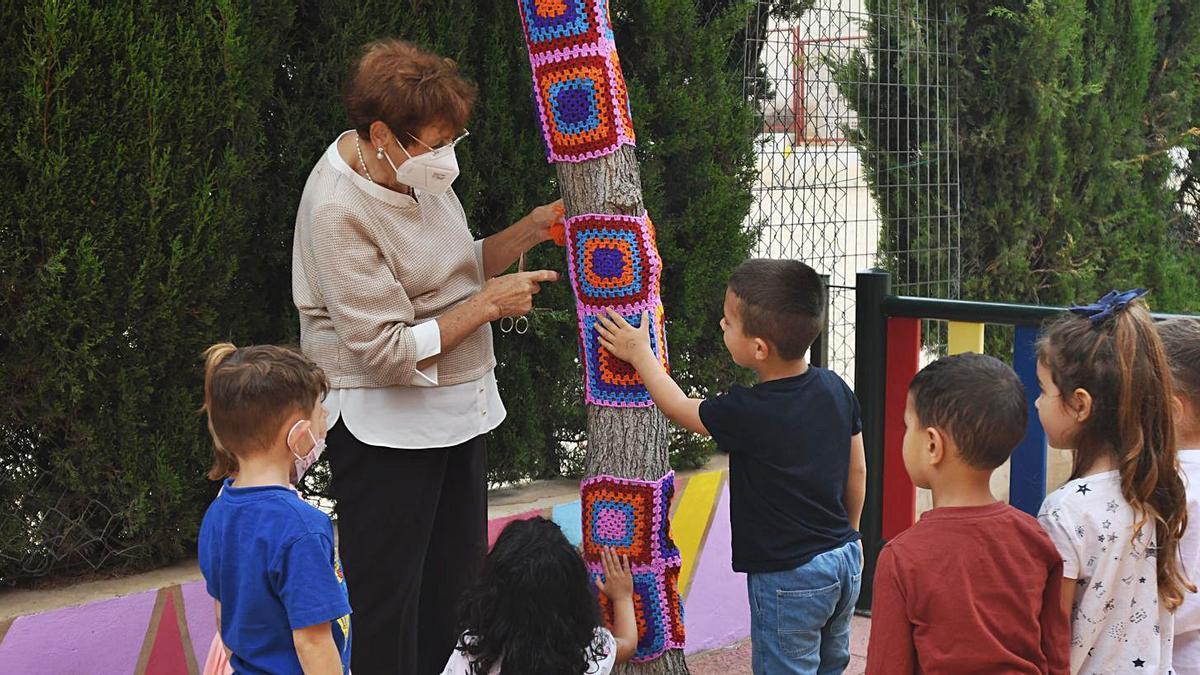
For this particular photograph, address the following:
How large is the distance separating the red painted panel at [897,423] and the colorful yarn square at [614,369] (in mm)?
1462

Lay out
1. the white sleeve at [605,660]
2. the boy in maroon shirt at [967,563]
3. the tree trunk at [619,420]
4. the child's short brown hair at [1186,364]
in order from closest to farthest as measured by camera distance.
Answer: the boy in maroon shirt at [967,563], the child's short brown hair at [1186,364], the white sleeve at [605,660], the tree trunk at [619,420]

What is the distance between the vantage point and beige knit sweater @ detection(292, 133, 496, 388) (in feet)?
9.16

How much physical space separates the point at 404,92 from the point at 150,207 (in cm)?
→ 95

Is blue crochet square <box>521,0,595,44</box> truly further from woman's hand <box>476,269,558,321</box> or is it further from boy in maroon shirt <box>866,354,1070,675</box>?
boy in maroon shirt <box>866,354,1070,675</box>

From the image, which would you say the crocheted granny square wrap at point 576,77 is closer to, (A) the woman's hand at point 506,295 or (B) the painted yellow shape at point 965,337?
(A) the woman's hand at point 506,295

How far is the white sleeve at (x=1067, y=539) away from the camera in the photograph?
228cm

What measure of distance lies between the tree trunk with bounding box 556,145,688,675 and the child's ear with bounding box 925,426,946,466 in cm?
105

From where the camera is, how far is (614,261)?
3.11 metres

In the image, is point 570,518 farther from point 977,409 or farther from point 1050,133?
point 1050,133

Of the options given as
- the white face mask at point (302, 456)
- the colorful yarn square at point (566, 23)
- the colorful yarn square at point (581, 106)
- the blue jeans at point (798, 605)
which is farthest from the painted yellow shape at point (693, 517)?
the white face mask at point (302, 456)

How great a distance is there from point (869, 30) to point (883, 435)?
259 centimetres

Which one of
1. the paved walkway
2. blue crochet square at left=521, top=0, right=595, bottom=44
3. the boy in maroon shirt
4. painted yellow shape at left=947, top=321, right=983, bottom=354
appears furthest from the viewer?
the paved walkway

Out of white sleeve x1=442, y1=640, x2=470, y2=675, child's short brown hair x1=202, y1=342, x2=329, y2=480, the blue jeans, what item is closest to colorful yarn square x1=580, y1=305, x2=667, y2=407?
the blue jeans

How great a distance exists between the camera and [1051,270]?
7230 millimetres
